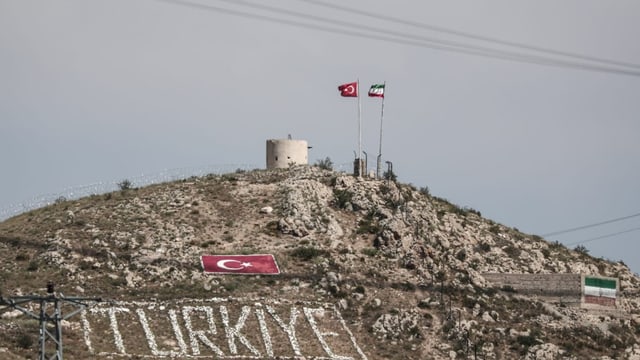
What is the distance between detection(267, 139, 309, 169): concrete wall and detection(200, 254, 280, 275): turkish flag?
17.9 metres

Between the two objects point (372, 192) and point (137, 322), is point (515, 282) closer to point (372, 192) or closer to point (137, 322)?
point (372, 192)

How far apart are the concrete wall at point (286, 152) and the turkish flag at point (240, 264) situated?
17935mm

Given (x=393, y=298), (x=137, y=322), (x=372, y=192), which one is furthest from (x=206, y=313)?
(x=372, y=192)

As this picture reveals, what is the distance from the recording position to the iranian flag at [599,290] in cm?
10531

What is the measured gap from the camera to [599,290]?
4173 inches

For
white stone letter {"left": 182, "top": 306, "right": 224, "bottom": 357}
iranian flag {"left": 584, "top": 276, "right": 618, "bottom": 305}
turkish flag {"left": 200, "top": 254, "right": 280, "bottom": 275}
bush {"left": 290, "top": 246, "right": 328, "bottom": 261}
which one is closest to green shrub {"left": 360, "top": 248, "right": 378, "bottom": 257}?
bush {"left": 290, "top": 246, "right": 328, "bottom": 261}

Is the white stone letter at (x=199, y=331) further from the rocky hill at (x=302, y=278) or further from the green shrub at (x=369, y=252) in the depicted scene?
the green shrub at (x=369, y=252)

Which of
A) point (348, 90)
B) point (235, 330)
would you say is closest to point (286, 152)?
point (348, 90)

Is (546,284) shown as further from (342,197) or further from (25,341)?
(25,341)

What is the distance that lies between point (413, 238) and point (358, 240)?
4.17 meters

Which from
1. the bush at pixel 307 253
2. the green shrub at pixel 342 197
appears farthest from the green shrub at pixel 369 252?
the green shrub at pixel 342 197

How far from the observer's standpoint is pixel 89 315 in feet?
313

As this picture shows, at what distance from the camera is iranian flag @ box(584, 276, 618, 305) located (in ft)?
346

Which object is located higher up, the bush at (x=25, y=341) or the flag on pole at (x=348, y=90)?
the flag on pole at (x=348, y=90)
